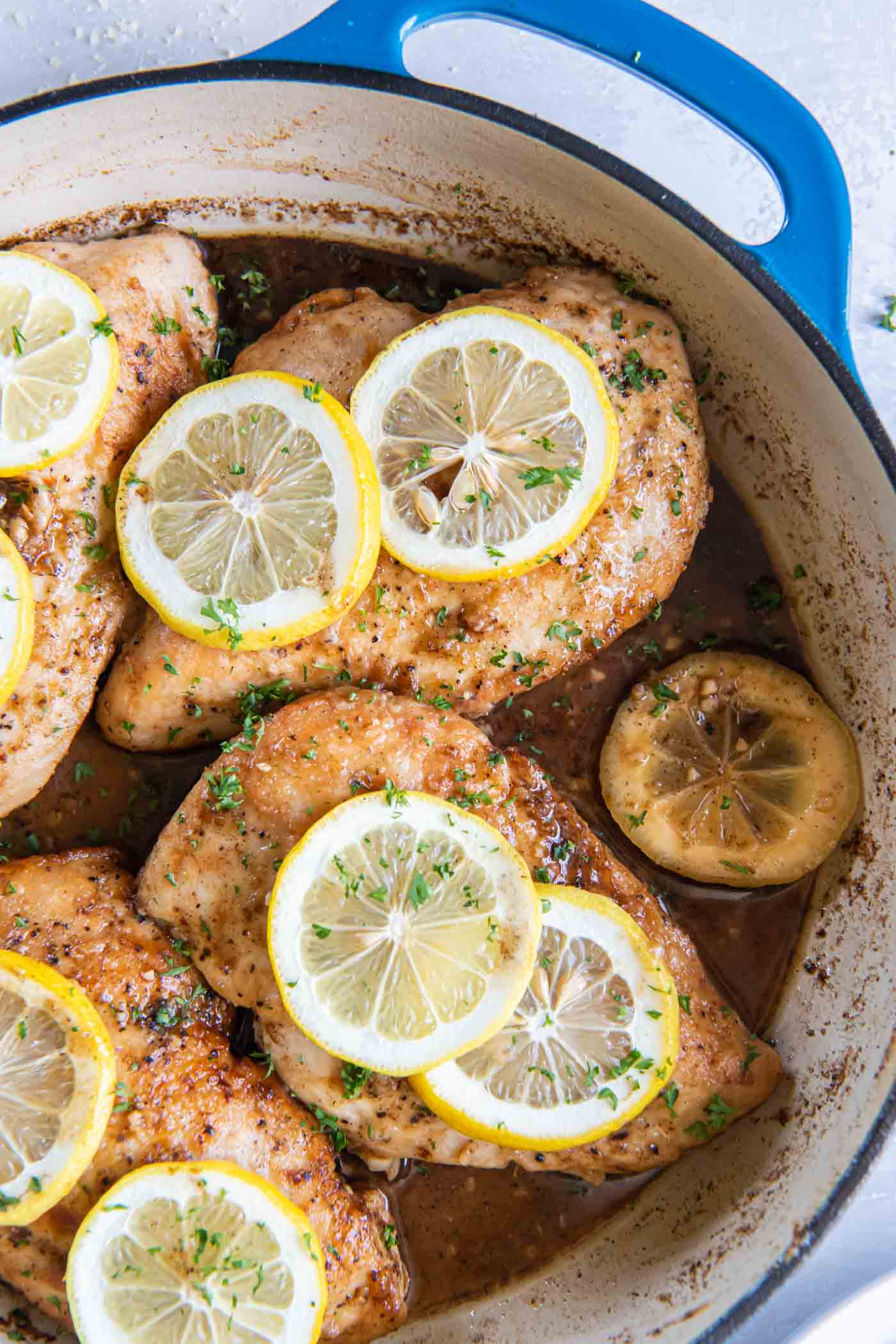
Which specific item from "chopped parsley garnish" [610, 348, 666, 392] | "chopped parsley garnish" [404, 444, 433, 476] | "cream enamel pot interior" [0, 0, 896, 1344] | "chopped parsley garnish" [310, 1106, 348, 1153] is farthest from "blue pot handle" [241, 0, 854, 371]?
"chopped parsley garnish" [310, 1106, 348, 1153]

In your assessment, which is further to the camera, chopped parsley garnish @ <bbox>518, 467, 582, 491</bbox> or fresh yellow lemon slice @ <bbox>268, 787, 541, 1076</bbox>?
chopped parsley garnish @ <bbox>518, 467, 582, 491</bbox>

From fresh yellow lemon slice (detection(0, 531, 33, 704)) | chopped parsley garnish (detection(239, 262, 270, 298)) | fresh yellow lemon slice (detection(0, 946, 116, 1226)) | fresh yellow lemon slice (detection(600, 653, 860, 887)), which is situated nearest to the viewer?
fresh yellow lemon slice (detection(0, 946, 116, 1226))

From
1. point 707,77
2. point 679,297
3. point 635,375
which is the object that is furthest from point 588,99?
point 635,375

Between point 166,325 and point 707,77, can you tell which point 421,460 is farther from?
point 707,77

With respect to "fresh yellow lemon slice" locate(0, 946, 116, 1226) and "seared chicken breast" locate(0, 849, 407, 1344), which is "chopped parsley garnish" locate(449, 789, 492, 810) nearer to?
"seared chicken breast" locate(0, 849, 407, 1344)

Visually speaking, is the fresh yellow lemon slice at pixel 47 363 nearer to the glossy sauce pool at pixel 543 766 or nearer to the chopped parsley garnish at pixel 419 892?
the glossy sauce pool at pixel 543 766

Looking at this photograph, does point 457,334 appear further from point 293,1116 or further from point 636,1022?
point 293,1116
